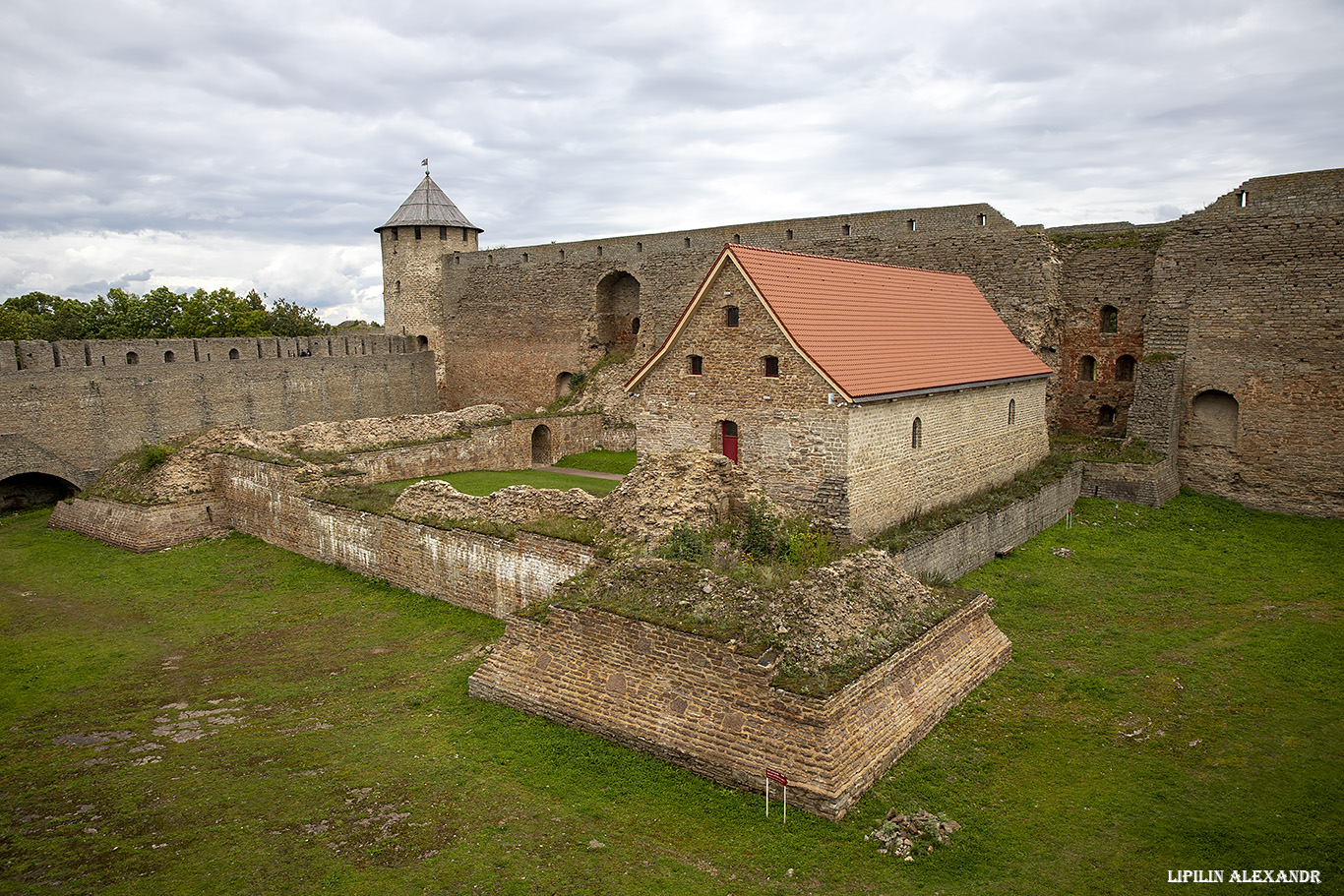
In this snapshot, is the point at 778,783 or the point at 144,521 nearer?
the point at 778,783

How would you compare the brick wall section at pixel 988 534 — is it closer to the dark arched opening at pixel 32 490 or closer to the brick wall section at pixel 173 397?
the brick wall section at pixel 173 397

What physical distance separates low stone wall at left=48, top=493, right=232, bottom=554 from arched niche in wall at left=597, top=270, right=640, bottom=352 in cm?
1584

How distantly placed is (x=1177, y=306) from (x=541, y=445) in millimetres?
17914

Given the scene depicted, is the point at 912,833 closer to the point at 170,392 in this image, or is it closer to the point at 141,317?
the point at 170,392

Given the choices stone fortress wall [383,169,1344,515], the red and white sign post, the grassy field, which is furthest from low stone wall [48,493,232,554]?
→ the red and white sign post

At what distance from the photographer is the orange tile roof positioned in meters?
13.6

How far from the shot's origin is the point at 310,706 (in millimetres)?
10398

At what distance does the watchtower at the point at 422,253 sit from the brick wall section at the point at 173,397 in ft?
11.0

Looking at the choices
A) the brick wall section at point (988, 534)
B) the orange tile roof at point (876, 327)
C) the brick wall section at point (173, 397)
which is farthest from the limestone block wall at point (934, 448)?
the brick wall section at point (173, 397)

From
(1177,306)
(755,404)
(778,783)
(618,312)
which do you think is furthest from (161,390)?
(1177,306)

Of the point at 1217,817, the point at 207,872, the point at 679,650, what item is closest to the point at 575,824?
the point at 679,650

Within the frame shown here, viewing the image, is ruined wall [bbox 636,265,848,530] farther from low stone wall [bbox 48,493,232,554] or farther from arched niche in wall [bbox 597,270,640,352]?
arched niche in wall [bbox 597,270,640,352]

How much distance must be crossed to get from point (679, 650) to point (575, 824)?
200 cm

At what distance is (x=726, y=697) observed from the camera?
27.4 ft
